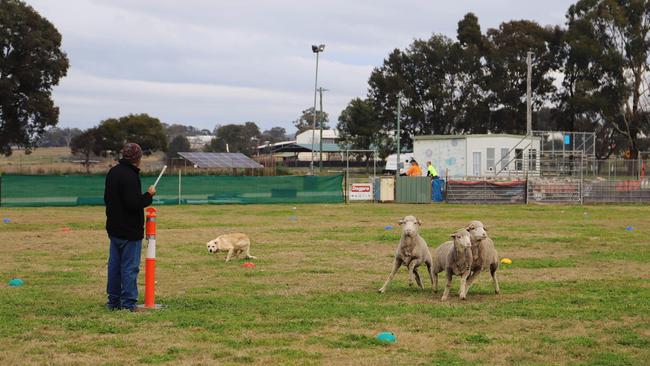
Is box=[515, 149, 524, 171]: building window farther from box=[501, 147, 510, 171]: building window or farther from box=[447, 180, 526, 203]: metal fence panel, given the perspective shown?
box=[447, 180, 526, 203]: metal fence panel

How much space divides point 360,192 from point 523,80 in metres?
46.2

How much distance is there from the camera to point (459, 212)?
30641 millimetres

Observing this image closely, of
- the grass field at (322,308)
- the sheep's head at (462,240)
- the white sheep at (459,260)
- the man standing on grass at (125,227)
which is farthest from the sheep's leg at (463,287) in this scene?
the man standing on grass at (125,227)

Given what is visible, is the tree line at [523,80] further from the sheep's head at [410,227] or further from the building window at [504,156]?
→ the sheep's head at [410,227]

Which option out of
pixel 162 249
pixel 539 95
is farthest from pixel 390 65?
pixel 162 249

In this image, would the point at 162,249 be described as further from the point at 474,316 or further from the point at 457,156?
the point at 457,156

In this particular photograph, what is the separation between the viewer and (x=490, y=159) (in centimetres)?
5019

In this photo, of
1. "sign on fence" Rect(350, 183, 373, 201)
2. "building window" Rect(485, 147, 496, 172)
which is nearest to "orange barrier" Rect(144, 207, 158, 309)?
"sign on fence" Rect(350, 183, 373, 201)

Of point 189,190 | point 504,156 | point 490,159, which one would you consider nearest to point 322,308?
point 189,190

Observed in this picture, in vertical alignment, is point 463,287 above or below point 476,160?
below

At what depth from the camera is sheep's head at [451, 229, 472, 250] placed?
10164mm

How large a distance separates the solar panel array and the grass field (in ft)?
172

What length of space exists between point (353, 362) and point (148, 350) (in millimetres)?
2039

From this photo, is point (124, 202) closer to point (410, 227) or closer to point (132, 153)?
point (132, 153)
